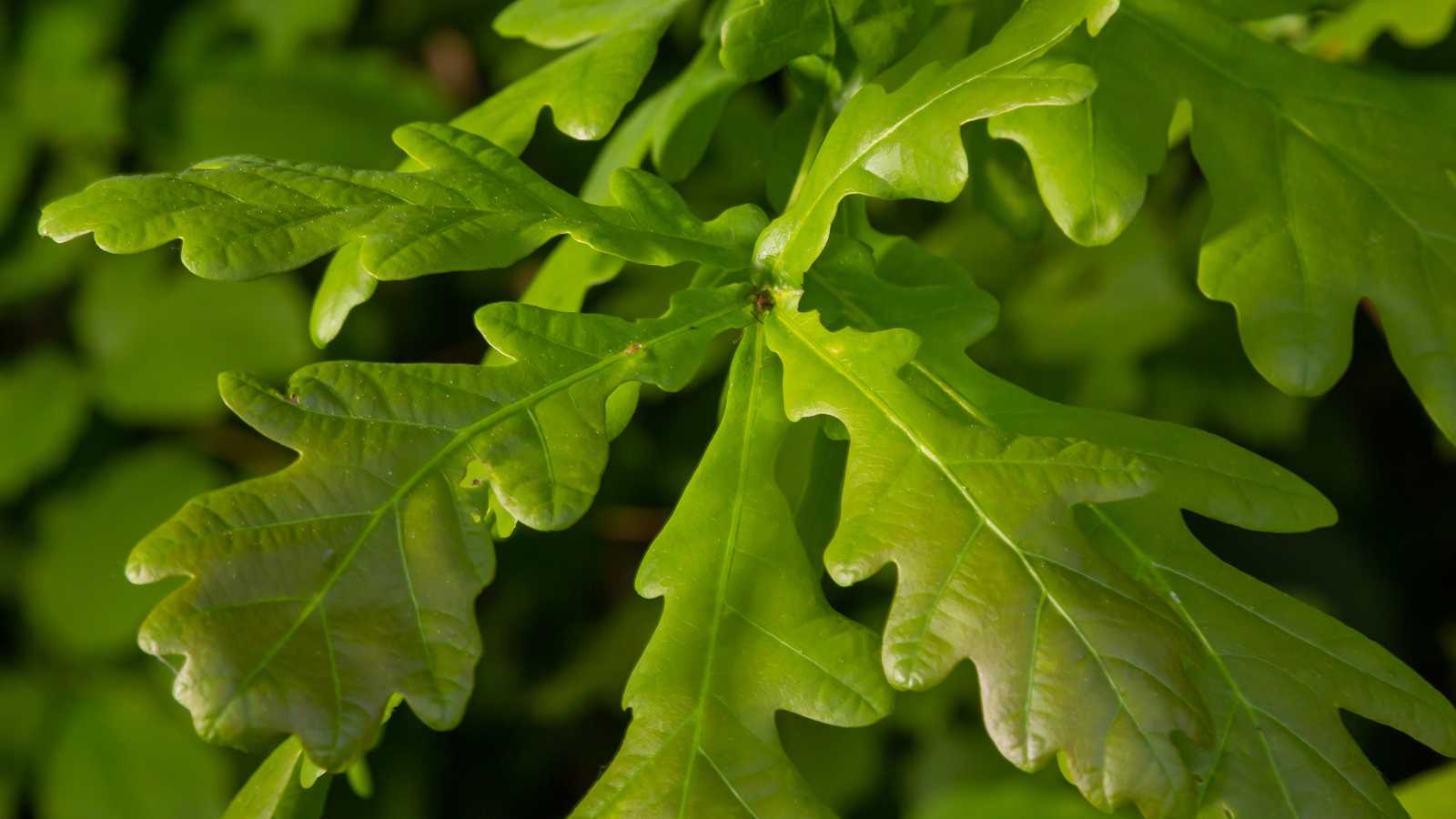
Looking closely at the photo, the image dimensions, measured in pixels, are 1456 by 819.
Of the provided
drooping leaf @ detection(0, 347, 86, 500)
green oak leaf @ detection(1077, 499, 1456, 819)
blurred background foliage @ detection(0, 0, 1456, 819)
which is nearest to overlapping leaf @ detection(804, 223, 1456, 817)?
green oak leaf @ detection(1077, 499, 1456, 819)

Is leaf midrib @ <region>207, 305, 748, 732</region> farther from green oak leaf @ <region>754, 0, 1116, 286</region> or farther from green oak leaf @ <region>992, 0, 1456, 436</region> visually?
green oak leaf @ <region>992, 0, 1456, 436</region>

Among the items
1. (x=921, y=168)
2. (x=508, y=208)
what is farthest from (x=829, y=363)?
Result: (x=508, y=208)

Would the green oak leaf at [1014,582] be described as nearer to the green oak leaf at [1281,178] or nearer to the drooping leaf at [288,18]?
the green oak leaf at [1281,178]

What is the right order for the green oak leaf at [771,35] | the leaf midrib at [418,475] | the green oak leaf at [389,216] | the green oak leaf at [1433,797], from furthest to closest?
1. the green oak leaf at [1433,797]
2. the green oak leaf at [771,35]
3. the green oak leaf at [389,216]
4. the leaf midrib at [418,475]

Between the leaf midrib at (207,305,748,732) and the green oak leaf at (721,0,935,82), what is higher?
the green oak leaf at (721,0,935,82)

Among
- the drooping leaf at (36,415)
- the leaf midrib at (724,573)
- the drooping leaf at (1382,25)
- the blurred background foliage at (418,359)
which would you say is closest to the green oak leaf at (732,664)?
the leaf midrib at (724,573)

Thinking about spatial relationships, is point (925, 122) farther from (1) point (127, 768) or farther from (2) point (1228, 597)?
(1) point (127, 768)
